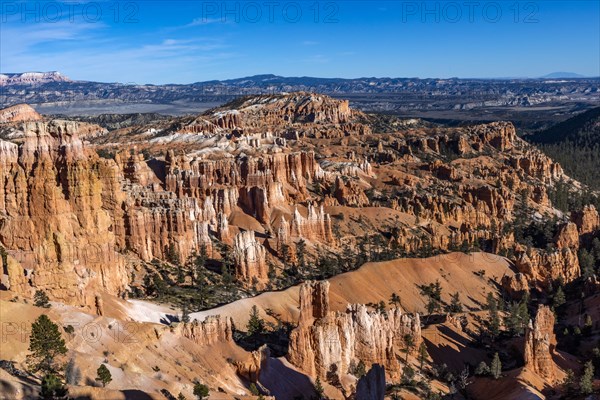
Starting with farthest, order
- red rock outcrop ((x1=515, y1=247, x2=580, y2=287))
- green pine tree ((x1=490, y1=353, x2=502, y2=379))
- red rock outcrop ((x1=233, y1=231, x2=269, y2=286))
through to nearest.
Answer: red rock outcrop ((x1=515, y1=247, x2=580, y2=287)), red rock outcrop ((x1=233, y1=231, x2=269, y2=286)), green pine tree ((x1=490, y1=353, x2=502, y2=379))

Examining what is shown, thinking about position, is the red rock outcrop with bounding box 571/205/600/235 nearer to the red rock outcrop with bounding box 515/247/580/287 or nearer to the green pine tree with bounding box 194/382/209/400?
the red rock outcrop with bounding box 515/247/580/287

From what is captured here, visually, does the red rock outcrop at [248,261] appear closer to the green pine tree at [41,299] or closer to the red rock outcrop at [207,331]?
the red rock outcrop at [207,331]

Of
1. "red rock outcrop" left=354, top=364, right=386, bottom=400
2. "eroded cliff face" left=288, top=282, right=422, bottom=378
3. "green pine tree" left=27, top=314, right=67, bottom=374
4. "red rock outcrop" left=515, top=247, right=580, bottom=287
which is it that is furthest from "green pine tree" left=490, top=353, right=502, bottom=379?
"green pine tree" left=27, top=314, right=67, bottom=374

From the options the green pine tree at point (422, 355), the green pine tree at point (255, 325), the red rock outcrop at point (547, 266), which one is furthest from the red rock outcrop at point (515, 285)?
the green pine tree at point (255, 325)

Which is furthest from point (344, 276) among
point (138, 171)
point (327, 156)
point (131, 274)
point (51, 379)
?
point (327, 156)

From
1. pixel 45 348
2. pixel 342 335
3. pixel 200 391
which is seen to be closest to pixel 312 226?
pixel 342 335

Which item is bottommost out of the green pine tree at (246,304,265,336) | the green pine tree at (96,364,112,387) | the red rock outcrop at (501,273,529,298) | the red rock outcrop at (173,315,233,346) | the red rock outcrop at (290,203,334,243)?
the red rock outcrop at (501,273,529,298)
